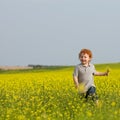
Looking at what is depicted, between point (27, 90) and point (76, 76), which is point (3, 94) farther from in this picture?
point (76, 76)

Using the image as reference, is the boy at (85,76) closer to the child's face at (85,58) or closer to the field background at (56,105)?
the child's face at (85,58)

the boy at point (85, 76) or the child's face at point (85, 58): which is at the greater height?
the child's face at point (85, 58)

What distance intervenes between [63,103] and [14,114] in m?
2.35

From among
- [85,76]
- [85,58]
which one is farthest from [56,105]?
[85,58]

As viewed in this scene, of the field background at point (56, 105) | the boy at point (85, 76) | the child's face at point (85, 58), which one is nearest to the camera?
the field background at point (56, 105)

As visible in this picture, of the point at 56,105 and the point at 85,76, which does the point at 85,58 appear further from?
the point at 56,105

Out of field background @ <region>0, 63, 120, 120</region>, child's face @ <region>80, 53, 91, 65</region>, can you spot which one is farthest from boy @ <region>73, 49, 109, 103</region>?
field background @ <region>0, 63, 120, 120</region>

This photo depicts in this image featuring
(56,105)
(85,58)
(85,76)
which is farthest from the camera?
(56,105)

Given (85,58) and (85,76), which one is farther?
(85,76)

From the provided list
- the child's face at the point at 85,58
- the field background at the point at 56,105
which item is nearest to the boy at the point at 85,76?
the child's face at the point at 85,58

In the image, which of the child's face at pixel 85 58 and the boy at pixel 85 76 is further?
the boy at pixel 85 76

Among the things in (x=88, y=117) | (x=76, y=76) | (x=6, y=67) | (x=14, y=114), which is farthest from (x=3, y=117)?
(x=6, y=67)

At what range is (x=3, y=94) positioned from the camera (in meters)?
12.5

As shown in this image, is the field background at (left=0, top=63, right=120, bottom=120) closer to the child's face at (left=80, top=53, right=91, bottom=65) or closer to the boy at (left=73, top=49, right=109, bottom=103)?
the boy at (left=73, top=49, right=109, bottom=103)
